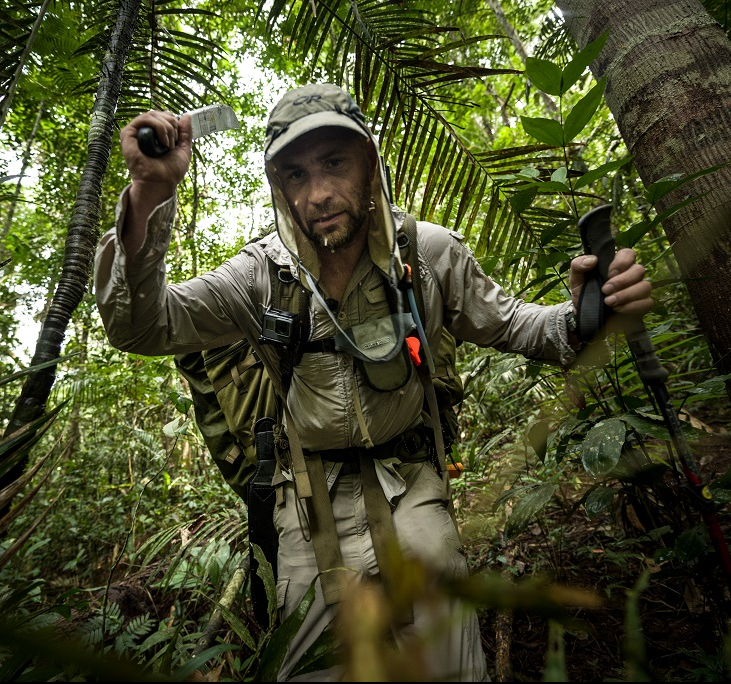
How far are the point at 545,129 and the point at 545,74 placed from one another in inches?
7.5

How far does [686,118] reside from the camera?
1937 millimetres

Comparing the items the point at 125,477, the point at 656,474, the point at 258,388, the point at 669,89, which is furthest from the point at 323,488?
the point at 125,477

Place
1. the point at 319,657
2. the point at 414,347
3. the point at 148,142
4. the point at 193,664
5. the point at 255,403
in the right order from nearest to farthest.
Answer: the point at 193,664, the point at 319,657, the point at 148,142, the point at 414,347, the point at 255,403

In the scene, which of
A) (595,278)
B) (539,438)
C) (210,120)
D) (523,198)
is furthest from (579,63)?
(539,438)

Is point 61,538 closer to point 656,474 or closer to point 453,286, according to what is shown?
point 453,286

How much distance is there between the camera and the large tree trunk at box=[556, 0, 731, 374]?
6.15ft

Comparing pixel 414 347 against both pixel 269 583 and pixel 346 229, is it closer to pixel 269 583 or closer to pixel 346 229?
pixel 346 229

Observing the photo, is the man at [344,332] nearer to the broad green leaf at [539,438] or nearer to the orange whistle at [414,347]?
the orange whistle at [414,347]

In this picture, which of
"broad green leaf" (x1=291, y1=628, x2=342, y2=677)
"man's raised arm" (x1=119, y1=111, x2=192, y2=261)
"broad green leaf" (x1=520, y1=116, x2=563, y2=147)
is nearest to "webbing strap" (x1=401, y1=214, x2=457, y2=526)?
"broad green leaf" (x1=520, y1=116, x2=563, y2=147)

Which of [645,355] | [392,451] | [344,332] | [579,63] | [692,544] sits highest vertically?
[579,63]

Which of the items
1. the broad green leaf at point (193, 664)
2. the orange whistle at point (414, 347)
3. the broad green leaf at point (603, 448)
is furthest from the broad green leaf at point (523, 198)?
the broad green leaf at point (193, 664)

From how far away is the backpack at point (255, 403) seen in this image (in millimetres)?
2100

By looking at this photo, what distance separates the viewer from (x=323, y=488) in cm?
207

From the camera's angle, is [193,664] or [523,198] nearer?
[193,664]
